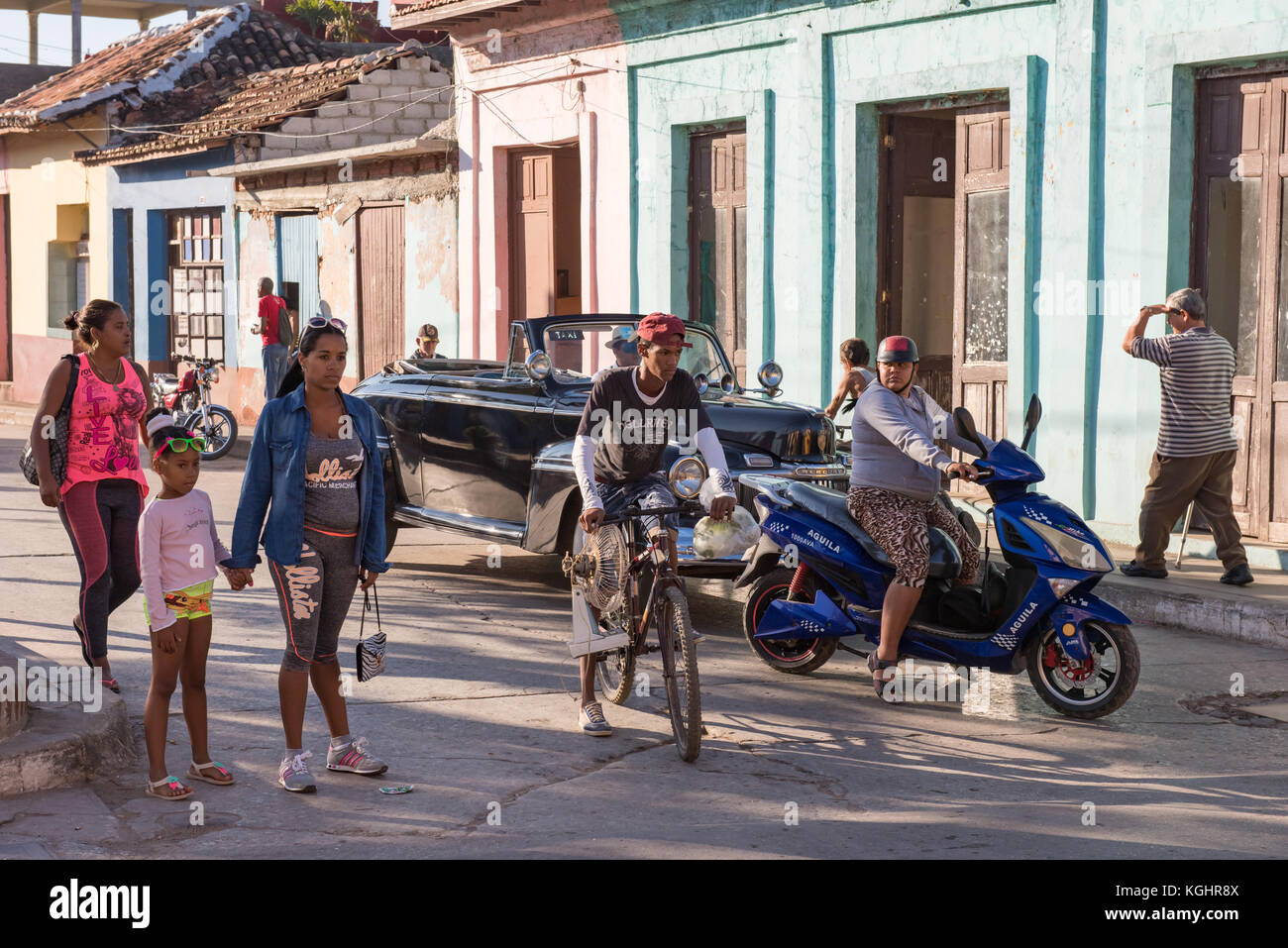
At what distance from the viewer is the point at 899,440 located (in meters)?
7.06

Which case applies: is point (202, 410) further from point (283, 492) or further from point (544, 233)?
point (283, 492)

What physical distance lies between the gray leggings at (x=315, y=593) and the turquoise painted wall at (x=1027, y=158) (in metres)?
7.21

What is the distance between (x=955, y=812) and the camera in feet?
18.7

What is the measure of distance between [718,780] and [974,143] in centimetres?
832

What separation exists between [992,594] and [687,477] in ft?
5.14

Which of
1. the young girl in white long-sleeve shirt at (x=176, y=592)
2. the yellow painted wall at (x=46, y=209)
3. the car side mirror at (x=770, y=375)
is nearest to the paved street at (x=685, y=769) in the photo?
the young girl in white long-sleeve shirt at (x=176, y=592)

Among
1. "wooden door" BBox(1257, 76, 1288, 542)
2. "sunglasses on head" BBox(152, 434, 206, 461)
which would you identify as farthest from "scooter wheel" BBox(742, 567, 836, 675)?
"wooden door" BBox(1257, 76, 1288, 542)

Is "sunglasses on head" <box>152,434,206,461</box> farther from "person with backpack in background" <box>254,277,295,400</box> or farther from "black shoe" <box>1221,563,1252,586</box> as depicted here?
"person with backpack in background" <box>254,277,295,400</box>

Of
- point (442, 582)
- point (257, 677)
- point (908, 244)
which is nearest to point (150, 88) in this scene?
point (908, 244)

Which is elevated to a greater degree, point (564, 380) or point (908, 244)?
point (908, 244)

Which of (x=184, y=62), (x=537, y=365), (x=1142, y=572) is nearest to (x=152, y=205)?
(x=184, y=62)

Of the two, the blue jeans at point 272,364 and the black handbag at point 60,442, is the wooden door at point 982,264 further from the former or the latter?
the blue jeans at point 272,364

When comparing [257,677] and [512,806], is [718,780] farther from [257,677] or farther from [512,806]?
[257,677]

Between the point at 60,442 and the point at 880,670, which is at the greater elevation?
the point at 60,442
